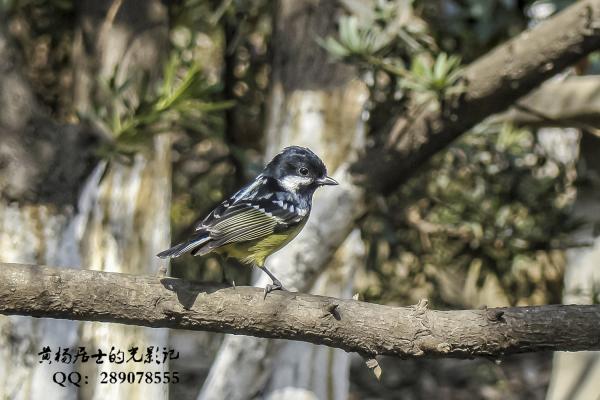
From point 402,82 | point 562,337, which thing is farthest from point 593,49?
point 562,337

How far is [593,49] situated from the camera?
4.54 m

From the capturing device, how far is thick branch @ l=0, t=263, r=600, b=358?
300 cm

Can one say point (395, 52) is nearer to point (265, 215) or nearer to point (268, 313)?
point (265, 215)

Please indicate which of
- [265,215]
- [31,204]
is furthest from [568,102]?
[31,204]

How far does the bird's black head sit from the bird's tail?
69cm

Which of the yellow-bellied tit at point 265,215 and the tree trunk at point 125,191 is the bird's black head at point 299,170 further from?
the tree trunk at point 125,191

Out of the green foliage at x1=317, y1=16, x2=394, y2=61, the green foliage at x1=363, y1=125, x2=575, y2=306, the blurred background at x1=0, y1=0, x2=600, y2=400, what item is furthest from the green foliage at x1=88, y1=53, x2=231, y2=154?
the green foliage at x1=363, y1=125, x2=575, y2=306

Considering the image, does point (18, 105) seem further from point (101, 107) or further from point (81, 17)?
point (81, 17)

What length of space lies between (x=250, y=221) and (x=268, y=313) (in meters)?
0.76

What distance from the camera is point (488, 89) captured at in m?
4.61

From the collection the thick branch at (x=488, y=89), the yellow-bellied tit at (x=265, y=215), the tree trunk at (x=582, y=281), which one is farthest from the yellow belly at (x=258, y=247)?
the tree trunk at (x=582, y=281)

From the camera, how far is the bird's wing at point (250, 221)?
364 centimetres

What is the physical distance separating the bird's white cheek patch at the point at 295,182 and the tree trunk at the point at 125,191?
90 cm

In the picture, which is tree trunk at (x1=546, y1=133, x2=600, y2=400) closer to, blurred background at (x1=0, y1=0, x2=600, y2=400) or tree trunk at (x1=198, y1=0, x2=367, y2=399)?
blurred background at (x1=0, y1=0, x2=600, y2=400)
